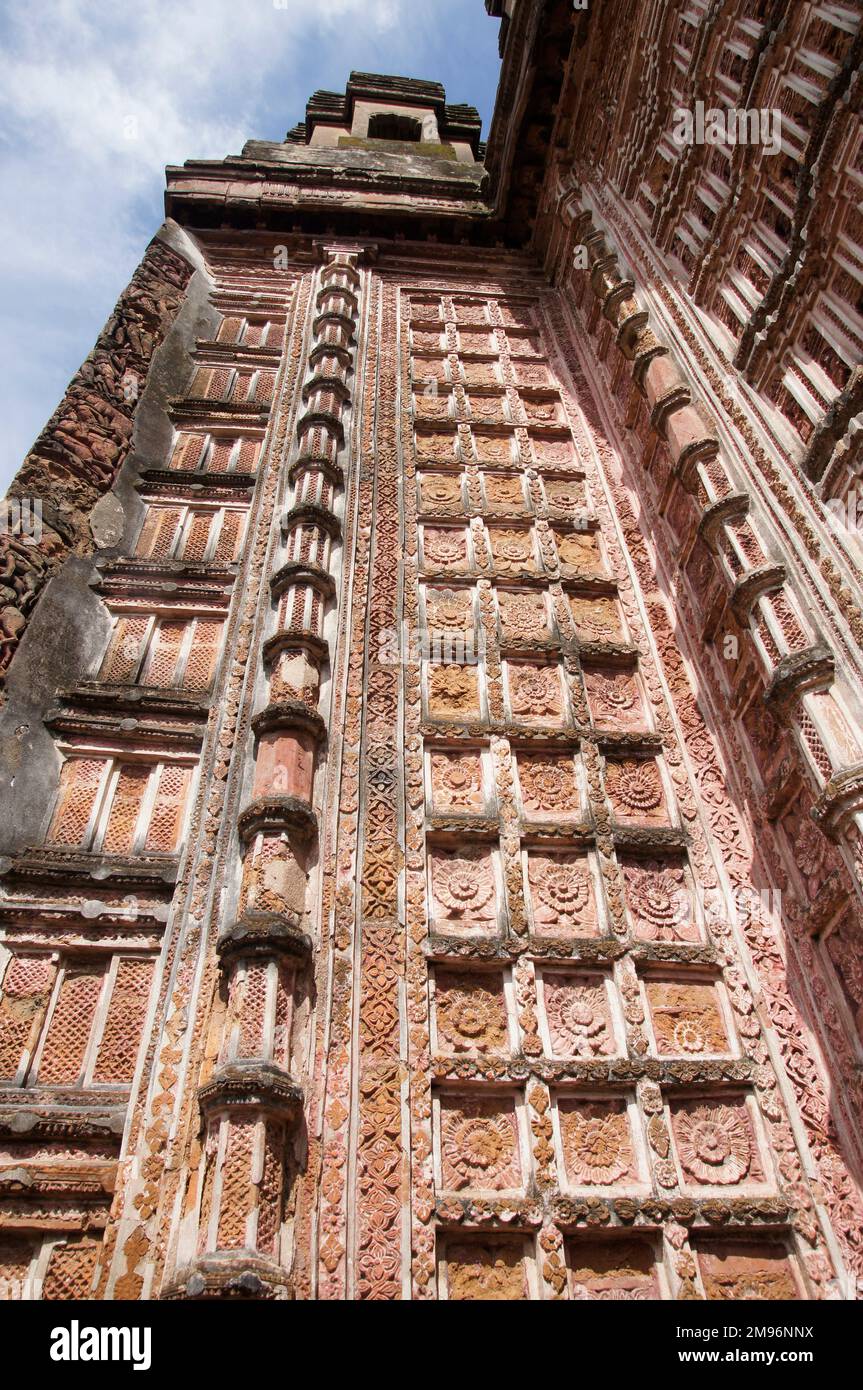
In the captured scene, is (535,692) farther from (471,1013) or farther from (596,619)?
(471,1013)

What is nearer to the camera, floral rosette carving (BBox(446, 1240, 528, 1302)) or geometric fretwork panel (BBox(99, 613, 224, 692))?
floral rosette carving (BBox(446, 1240, 528, 1302))

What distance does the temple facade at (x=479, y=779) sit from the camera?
4.51m

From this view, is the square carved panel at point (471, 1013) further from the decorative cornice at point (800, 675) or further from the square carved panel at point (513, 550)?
the square carved panel at point (513, 550)

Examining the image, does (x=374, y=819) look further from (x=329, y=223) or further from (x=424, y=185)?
(x=424, y=185)

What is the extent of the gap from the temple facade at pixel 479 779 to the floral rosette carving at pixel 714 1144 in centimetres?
2

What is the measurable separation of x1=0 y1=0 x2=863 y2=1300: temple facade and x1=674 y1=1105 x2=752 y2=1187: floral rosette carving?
0.06ft

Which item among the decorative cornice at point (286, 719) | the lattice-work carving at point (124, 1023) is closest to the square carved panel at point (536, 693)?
the decorative cornice at point (286, 719)

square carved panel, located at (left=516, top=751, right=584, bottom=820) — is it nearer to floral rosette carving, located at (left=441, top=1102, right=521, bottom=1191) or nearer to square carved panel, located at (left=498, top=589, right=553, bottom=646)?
square carved panel, located at (left=498, top=589, right=553, bottom=646)

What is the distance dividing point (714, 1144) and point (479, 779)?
8.56ft

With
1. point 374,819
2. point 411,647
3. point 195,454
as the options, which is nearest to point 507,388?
point 195,454

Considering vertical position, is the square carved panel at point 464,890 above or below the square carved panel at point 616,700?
below

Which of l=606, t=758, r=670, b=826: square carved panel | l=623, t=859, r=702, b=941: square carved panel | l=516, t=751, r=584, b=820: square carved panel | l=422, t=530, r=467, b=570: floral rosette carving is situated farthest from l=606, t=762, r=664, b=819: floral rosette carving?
l=422, t=530, r=467, b=570: floral rosette carving

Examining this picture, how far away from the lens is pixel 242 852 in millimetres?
5668

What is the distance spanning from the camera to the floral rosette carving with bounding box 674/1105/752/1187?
4754mm
